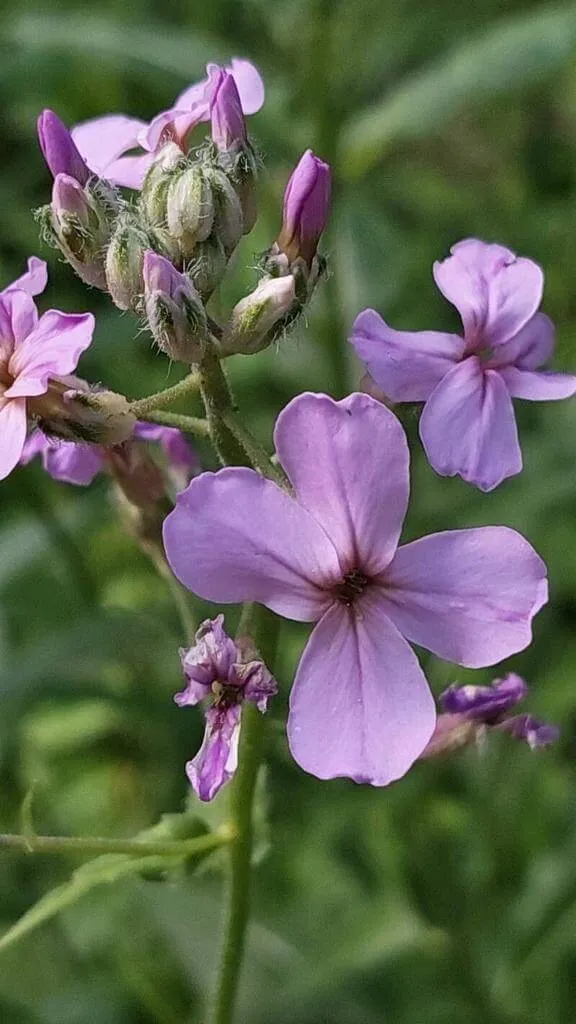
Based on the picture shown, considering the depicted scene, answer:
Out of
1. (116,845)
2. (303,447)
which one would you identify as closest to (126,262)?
(303,447)

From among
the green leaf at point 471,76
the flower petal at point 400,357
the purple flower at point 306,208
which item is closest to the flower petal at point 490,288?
the flower petal at point 400,357

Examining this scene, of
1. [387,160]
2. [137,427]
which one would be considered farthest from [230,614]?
[387,160]

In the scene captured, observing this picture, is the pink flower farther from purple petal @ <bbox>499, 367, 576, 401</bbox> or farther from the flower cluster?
purple petal @ <bbox>499, 367, 576, 401</bbox>

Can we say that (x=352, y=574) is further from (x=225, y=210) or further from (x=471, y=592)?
(x=225, y=210)

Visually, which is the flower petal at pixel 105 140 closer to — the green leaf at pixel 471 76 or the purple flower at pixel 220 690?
the purple flower at pixel 220 690

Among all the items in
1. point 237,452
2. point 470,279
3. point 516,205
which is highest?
point 470,279

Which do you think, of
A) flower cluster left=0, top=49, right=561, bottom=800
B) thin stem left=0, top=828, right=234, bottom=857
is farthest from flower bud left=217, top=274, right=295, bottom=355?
thin stem left=0, top=828, right=234, bottom=857

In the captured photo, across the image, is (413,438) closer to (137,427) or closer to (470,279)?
(470,279)

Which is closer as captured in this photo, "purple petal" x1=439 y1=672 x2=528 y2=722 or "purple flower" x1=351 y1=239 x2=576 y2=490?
"purple flower" x1=351 y1=239 x2=576 y2=490
